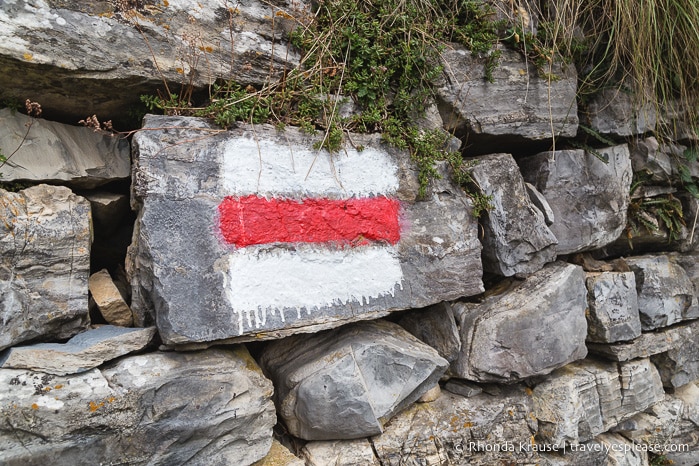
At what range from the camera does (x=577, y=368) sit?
324 centimetres

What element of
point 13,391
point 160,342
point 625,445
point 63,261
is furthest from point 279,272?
point 625,445

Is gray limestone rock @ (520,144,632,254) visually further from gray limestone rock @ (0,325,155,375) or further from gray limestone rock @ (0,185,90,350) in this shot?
gray limestone rock @ (0,185,90,350)

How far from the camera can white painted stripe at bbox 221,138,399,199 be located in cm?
226

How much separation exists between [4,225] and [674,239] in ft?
13.8

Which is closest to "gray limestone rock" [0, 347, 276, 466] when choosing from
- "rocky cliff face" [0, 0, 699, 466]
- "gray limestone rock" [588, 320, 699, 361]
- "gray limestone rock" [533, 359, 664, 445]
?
"rocky cliff face" [0, 0, 699, 466]

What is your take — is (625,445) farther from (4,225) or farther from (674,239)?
(4,225)

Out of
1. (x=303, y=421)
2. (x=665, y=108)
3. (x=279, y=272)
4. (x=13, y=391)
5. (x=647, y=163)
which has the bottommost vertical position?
(x=303, y=421)

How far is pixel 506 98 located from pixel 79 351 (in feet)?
8.67

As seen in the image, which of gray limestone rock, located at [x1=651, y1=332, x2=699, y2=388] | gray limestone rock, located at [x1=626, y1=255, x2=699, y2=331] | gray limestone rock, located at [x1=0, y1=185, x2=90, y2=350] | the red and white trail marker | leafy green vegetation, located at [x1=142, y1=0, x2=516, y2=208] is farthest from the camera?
gray limestone rock, located at [x1=651, y1=332, x2=699, y2=388]

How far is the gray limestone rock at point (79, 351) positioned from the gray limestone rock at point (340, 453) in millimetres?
989

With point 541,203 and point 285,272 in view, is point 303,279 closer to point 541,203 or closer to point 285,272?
point 285,272

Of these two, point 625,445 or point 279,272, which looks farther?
point 625,445

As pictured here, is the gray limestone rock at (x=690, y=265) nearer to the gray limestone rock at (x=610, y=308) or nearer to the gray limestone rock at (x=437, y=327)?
the gray limestone rock at (x=610, y=308)

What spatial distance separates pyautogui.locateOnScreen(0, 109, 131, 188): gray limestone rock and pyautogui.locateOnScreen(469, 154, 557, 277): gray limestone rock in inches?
76.4
